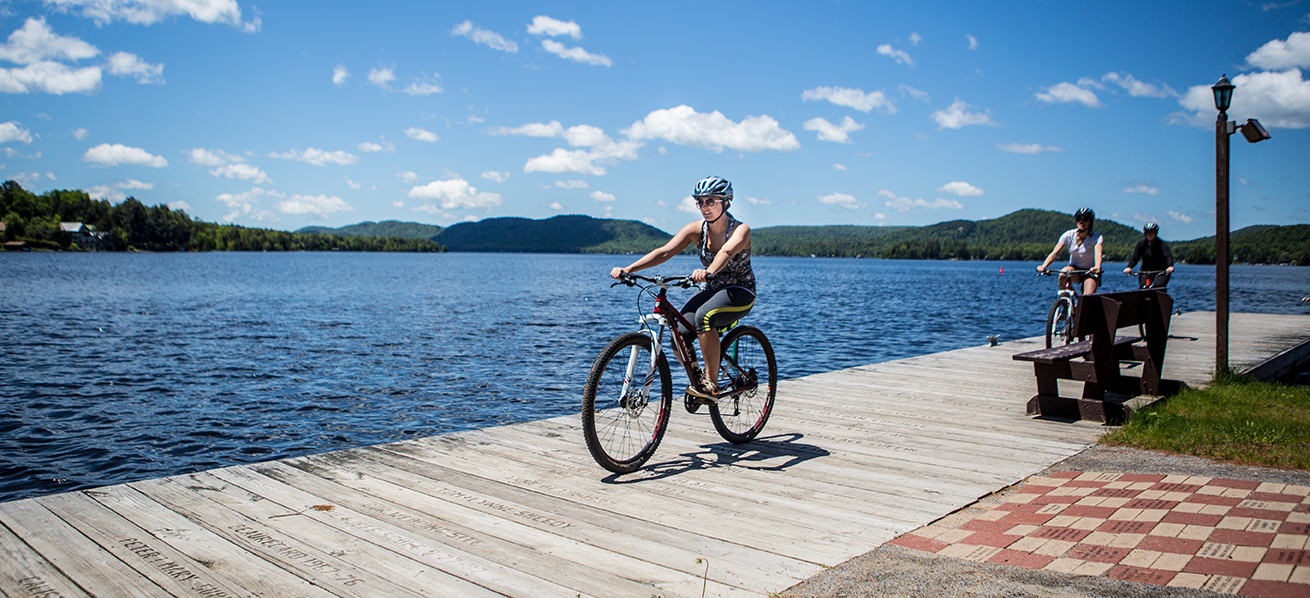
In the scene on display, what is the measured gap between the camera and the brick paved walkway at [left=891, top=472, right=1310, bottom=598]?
3078 millimetres

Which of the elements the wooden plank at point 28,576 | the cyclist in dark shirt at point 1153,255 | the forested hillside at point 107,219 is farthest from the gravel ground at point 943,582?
the forested hillside at point 107,219

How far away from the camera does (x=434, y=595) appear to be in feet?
10.2

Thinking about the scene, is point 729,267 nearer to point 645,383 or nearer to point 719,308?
point 719,308

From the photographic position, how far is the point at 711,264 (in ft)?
17.0

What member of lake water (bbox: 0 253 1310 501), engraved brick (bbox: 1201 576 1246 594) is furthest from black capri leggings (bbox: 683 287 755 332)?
lake water (bbox: 0 253 1310 501)

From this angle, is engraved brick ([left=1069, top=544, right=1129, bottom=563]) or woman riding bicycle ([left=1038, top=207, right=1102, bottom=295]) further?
woman riding bicycle ([left=1038, top=207, right=1102, bottom=295])

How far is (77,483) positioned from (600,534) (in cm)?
738

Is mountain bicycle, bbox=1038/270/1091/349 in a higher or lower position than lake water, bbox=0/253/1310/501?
higher

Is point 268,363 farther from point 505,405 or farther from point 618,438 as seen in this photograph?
point 618,438

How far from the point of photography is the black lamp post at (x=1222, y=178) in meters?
8.92

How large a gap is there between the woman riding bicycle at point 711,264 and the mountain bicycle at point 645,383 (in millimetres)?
103

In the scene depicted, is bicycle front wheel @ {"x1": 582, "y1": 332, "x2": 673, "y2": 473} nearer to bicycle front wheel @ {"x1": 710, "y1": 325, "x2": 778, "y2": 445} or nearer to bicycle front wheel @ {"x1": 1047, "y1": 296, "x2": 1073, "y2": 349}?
bicycle front wheel @ {"x1": 710, "y1": 325, "x2": 778, "y2": 445}

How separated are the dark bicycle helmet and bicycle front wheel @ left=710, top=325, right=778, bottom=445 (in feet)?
3.40

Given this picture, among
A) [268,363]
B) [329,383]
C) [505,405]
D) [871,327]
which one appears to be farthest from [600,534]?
[871,327]
